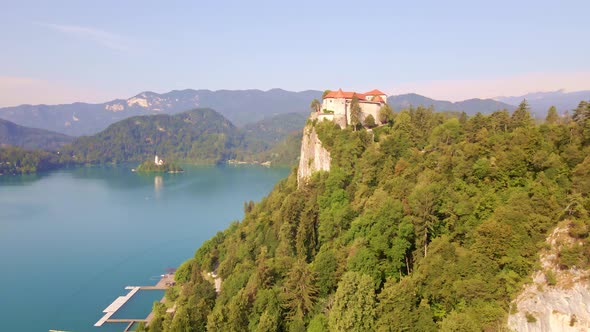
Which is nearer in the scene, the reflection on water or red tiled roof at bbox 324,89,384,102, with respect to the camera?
red tiled roof at bbox 324,89,384,102

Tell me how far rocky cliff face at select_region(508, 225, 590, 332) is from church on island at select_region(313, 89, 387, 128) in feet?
69.4

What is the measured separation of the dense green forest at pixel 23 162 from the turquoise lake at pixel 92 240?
24.0 metres

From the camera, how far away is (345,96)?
105ft

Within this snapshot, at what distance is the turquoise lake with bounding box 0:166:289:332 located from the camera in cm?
3116

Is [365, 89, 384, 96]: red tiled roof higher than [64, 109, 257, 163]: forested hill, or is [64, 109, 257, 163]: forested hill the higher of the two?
[365, 89, 384, 96]: red tiled roof

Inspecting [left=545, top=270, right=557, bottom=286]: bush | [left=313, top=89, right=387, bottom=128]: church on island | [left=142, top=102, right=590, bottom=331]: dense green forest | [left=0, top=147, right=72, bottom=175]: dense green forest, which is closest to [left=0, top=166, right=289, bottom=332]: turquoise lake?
[left=142, top=102, right=590, bottom=331]: dense green forest

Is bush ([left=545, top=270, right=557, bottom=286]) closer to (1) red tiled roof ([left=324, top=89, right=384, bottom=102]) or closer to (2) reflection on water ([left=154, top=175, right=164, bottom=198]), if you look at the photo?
(1) red tiled roof ([left=324, top=89, right=384, bottom=102])

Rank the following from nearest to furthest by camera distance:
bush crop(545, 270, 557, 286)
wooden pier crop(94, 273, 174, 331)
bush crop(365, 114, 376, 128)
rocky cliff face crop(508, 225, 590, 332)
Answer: rocky cliff face crop(508, 225, 590, 332) → bush crop(545, 270, 557, 286) → wooden pier crop(94, 273, 174, 331) → bush crop(365, 114, 376, 128)

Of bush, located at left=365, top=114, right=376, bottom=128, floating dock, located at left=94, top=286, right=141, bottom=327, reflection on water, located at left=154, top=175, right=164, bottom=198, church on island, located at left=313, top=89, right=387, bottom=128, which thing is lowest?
floating dock, located at left=94, top=286, right=141, bottom=327

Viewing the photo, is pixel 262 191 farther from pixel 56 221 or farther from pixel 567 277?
pixel 567 277

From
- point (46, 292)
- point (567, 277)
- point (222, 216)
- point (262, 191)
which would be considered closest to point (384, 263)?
Result: point (567, 277)

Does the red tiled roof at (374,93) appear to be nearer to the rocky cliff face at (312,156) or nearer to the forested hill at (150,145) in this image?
the rocky cliff face at (312,156)

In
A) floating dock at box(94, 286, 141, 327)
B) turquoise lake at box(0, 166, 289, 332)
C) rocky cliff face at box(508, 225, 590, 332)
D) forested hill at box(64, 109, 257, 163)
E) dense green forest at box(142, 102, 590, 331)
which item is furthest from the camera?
forested hill at box(64, 109, 257, 163)

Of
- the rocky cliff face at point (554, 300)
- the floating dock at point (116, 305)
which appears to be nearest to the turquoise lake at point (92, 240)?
the floating dock at point (116, 305)
